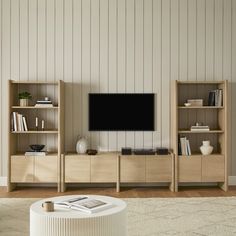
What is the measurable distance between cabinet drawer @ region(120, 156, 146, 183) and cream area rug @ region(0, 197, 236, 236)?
2.18ft

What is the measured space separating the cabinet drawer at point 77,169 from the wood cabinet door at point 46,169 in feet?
0.55

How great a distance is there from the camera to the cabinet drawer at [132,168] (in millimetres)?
6062

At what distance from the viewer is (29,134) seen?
6422mm

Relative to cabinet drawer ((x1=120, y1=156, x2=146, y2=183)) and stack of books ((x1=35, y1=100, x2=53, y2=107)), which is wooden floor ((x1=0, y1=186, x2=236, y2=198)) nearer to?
cabinet drawer ((x1=120, y1=156, x2=146, y2=183))

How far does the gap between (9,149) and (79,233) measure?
126 inches

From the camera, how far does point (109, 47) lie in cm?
643

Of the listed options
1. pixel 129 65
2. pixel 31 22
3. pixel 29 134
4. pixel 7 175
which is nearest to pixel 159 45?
pixel 129 65

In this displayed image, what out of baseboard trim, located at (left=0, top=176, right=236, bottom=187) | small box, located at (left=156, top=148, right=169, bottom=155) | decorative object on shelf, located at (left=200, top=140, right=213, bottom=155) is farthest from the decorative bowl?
decorative object on shelf, located at (left=200, top=140, right=213, bottom=155)

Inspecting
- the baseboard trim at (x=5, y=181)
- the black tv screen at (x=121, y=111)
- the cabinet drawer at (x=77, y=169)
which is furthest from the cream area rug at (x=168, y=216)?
the black tv screen at (x=121, y=111)

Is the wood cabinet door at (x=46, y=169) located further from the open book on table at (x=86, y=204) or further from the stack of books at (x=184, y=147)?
the open book on table at (x=86, y=204)

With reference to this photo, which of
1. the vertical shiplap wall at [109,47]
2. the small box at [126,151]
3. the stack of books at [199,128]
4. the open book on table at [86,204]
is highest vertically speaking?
the vertical shiplap wall at [109,47]

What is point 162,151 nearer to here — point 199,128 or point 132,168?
point 132,168

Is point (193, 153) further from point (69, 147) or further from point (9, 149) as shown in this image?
point (9, 149)

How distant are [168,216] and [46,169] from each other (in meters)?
2.16
